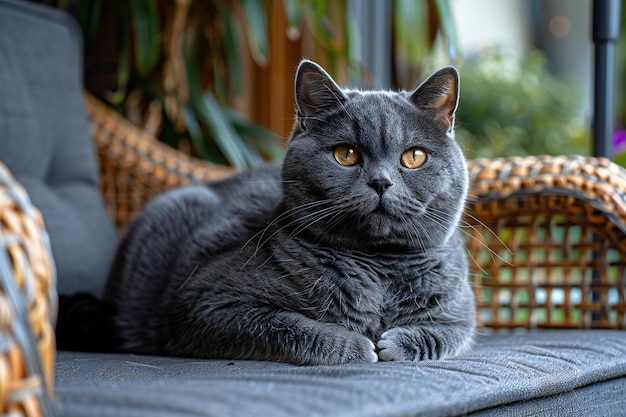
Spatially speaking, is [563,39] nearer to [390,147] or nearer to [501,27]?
[501,27]

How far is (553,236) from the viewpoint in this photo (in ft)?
4.57

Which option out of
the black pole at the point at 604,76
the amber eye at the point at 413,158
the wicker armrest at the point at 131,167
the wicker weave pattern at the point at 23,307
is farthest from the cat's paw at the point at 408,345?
the wicker armrest at the point at 131,167

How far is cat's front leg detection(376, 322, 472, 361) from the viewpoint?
3.20 ft

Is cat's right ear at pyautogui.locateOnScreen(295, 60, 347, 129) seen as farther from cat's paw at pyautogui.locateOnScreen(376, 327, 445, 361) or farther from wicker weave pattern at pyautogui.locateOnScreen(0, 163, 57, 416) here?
wicker weave pattern at pyautogui.locateOnScreen(0, 163, 57, 416)

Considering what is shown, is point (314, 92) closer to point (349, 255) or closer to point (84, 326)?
point (349, 255)

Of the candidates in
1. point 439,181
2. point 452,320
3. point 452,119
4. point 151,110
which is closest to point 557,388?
point 452,320

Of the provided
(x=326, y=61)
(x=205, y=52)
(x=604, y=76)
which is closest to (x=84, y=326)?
(x=604, y=76)

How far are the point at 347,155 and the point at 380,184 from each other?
80mm

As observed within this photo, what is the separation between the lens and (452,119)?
3.64ft

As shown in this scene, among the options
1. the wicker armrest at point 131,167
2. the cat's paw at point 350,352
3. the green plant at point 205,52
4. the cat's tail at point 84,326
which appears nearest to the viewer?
the cat's paw at point 350,352

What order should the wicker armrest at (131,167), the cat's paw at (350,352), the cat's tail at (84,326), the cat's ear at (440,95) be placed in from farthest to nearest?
the wicker armrest at (131,167)
the cat's tail at (84,326)
the cat's ear at (440,95)
the cat's paw at (350,352)

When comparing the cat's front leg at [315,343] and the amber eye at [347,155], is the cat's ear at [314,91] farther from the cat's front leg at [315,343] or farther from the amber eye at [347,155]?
the cat's front leg at [315,343]

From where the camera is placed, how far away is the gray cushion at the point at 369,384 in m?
0.64

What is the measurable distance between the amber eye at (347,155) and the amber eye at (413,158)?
0.07 meters
